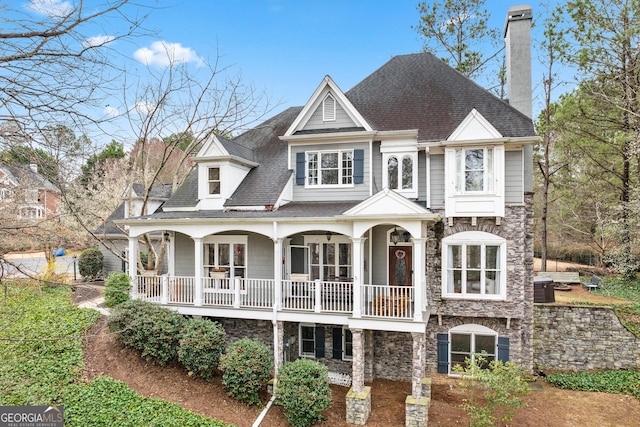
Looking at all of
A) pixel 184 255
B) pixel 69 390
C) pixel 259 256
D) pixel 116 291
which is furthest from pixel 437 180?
pixel 69 390

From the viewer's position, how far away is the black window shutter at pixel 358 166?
44.9ft

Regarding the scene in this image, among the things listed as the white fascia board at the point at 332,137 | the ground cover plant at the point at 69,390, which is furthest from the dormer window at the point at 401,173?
the ground cover plant at the point at 69,390

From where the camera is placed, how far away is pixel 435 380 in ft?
42.3

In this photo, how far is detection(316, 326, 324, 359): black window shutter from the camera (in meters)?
13.7

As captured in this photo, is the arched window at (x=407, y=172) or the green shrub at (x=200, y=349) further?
the arched window at (x=407, y=172)

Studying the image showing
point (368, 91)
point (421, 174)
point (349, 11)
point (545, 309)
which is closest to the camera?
point (421, 174)

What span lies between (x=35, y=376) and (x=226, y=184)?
7.99 m

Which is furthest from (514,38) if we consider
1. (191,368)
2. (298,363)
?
(191,368)

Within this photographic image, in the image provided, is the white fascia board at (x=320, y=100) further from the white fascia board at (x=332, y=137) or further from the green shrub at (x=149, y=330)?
the green shrub at (x=149, y=330)

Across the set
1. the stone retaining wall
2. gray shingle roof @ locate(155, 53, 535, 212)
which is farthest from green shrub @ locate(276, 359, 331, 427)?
the stone retaining wall

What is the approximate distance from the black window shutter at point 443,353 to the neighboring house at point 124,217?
14.0 meters

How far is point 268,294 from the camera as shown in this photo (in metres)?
13.4

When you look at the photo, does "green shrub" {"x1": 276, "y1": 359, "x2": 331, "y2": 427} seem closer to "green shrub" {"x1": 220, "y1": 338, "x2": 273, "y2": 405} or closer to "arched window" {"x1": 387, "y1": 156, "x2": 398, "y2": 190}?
"green shrub" {"x1": 220, "y1": 338, "x2": 273, "y2": 405}

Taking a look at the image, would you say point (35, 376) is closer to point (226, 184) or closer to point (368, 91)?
point (226, 184)
